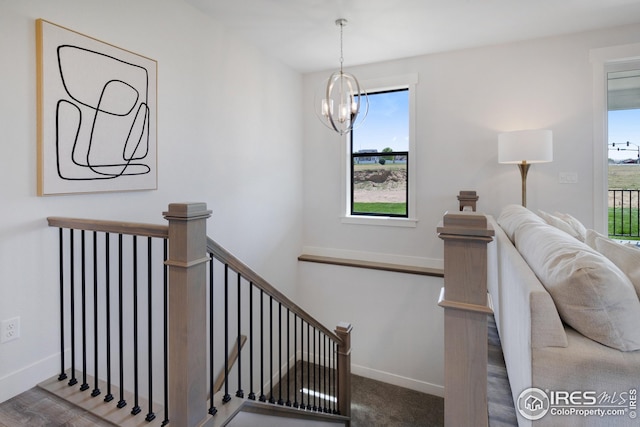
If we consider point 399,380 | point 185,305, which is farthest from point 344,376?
point 185,305

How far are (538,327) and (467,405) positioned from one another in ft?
1.14

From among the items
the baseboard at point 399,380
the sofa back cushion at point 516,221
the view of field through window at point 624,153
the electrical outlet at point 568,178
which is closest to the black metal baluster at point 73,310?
the sofa back cushion at point 516,221

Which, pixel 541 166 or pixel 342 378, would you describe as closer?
pixel 342 378

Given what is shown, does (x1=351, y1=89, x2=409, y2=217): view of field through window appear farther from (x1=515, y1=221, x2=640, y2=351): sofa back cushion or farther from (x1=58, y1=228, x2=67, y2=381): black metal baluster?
(x1=58, y1=228, x2=67, y2=381): black metal baluster

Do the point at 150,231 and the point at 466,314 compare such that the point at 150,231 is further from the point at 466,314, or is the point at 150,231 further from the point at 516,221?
the point at 516,221

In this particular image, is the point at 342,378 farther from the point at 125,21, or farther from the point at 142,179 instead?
the point at 125,21

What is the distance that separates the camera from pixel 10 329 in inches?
68.9

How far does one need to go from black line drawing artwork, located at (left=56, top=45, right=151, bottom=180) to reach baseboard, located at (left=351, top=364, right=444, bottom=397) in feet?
10.6

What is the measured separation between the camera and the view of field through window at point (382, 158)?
4.14 m

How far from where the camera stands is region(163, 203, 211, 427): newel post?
4.13ft

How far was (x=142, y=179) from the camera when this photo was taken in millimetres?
2369

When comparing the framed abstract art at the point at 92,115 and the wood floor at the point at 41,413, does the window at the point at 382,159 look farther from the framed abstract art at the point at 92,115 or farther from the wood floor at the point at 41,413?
the wood floor at the point at 41,413

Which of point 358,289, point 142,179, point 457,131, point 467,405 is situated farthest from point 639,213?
point 142,179

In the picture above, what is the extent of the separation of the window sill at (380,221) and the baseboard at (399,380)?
5.62ft
